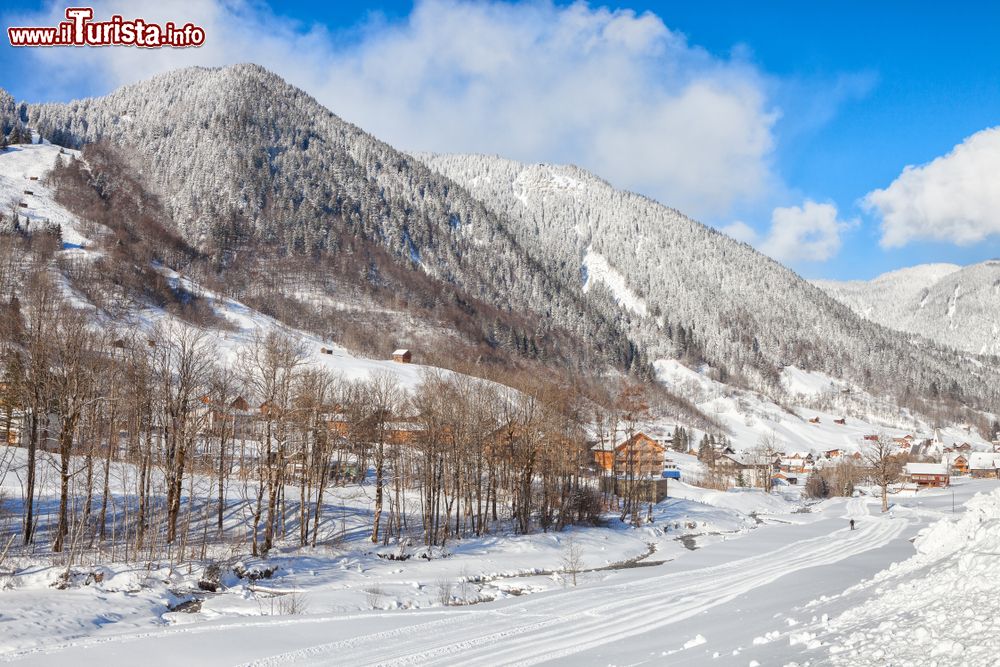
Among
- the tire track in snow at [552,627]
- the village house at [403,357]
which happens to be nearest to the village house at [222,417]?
the tire track in snow at [552,627]

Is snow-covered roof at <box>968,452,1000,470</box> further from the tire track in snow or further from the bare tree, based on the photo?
the tire track in snow

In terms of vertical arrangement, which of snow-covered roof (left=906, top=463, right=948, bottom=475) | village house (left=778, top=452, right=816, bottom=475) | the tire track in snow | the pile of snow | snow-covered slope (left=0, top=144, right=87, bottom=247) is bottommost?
village house (left=778, top=452, right=816, bottom=475)

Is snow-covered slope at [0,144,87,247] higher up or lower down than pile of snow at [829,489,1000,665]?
higher up

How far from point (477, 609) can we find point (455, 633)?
4347 mm

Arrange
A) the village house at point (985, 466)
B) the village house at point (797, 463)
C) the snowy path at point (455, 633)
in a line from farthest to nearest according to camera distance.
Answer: the village house at point (797, 463) → the village house at point (985, 466) → the snowy path at point (455, 633)

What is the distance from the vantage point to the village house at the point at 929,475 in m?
120

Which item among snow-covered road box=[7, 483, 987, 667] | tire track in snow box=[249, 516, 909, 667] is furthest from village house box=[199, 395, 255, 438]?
tire track in snow box=[249, 516, 909, 667]

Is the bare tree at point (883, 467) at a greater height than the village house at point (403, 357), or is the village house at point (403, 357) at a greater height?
the village house at point (403, 357)

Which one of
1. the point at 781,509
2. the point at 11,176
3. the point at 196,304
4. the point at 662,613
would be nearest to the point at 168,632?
the point at 662,613

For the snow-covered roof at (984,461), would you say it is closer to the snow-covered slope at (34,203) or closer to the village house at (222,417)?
the village house at (222,417)

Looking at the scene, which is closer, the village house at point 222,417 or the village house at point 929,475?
the village house at point 222,417

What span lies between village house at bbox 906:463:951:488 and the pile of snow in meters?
124

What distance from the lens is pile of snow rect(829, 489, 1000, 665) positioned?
971cm

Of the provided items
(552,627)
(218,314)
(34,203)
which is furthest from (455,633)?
(34,203)
